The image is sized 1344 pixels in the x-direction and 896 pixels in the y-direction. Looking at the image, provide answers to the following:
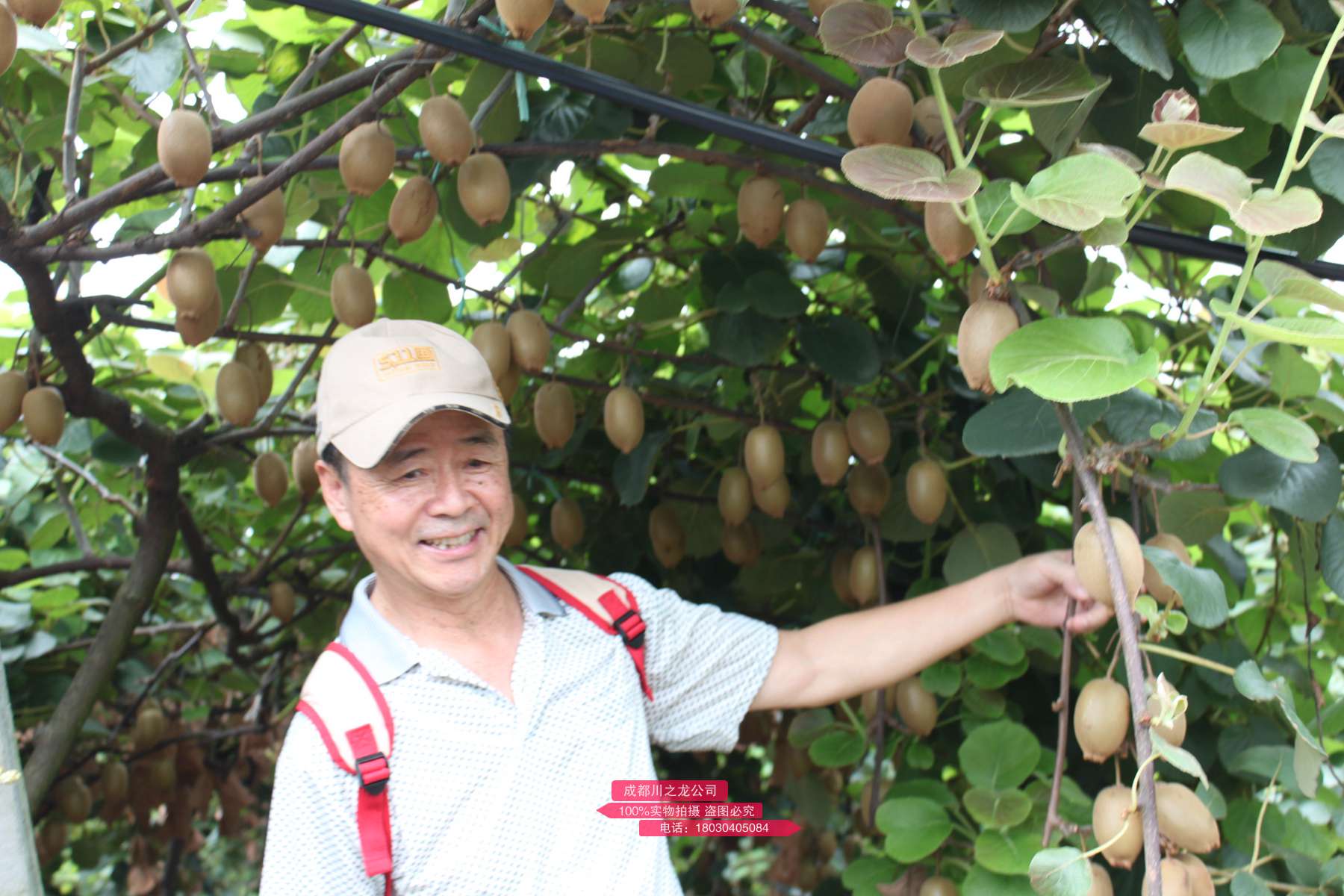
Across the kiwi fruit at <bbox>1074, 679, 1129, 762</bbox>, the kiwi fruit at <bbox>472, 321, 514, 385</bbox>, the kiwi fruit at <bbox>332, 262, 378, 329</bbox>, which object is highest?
the kiwi fruit at <bbox>332, 262, 378, 329</bbox>

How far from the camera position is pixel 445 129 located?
1319mm

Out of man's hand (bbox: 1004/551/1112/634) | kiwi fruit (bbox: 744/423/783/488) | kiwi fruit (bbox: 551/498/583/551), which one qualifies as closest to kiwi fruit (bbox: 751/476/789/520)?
kiwi fruit (bbox: 744/423/783/488)

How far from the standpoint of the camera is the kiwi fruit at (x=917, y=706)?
5.18ft

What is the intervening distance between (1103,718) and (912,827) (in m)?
0.46

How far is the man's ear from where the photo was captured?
1.21 m

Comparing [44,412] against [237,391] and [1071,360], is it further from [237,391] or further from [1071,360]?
[1071,360]

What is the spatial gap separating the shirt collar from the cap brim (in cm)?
14

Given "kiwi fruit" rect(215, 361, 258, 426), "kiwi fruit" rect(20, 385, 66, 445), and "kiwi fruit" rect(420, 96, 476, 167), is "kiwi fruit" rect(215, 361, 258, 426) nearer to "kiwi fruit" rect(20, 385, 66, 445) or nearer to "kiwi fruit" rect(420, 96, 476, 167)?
"kiwi fruit" rect(20, 385, 66, 445)

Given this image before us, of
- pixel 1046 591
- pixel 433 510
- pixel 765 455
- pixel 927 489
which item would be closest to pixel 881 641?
pixel 1046 591

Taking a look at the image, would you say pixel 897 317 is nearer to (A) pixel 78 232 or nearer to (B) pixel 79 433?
(A) pixel 78 232

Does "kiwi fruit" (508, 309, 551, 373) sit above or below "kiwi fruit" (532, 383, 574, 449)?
above

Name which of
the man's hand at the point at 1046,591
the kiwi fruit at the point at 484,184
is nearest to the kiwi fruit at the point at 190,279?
the kiwi fruit at the point at 484,184

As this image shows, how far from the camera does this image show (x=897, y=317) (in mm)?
1853

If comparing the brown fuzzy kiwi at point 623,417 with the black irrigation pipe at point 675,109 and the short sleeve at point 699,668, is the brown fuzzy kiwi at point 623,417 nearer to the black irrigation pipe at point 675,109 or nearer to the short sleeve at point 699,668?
the short sleeve at point 699,668
